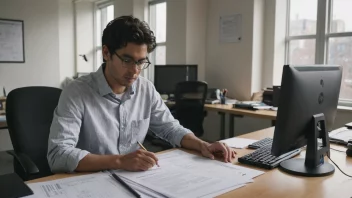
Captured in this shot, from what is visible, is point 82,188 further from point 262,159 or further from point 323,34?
point 323,34

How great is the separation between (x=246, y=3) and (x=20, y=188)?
3708 mm

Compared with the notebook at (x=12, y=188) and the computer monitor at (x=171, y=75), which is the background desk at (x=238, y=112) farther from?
the notebook at (x=12, y=188)

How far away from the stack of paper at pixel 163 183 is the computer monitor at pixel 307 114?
17 cm

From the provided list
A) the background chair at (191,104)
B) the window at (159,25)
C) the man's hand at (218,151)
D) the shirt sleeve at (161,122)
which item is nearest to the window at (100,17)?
the window at (159,25)

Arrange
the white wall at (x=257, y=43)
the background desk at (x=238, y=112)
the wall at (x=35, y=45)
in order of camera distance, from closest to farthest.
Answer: the background desk at (x=238, y=112)
the white wall at (x=257, y=43)
the wall at (x=35, y=45)

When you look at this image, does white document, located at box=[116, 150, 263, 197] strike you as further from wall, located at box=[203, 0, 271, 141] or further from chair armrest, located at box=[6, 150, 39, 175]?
wall, located at box=[203, 0, 271, 141]

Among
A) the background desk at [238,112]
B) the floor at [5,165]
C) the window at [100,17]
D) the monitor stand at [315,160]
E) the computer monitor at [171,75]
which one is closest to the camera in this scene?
the monitor stand at [315,160]

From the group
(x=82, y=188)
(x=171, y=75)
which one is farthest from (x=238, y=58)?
(x=82, y=188)

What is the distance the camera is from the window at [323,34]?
139 inches

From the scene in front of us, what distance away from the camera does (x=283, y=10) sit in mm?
4004

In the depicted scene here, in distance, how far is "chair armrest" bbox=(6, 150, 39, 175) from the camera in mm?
1358

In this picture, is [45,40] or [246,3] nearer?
[246,3]

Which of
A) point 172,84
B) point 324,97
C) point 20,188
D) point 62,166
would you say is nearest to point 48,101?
point 62,166

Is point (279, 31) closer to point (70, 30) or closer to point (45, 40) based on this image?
point (45, 40)
